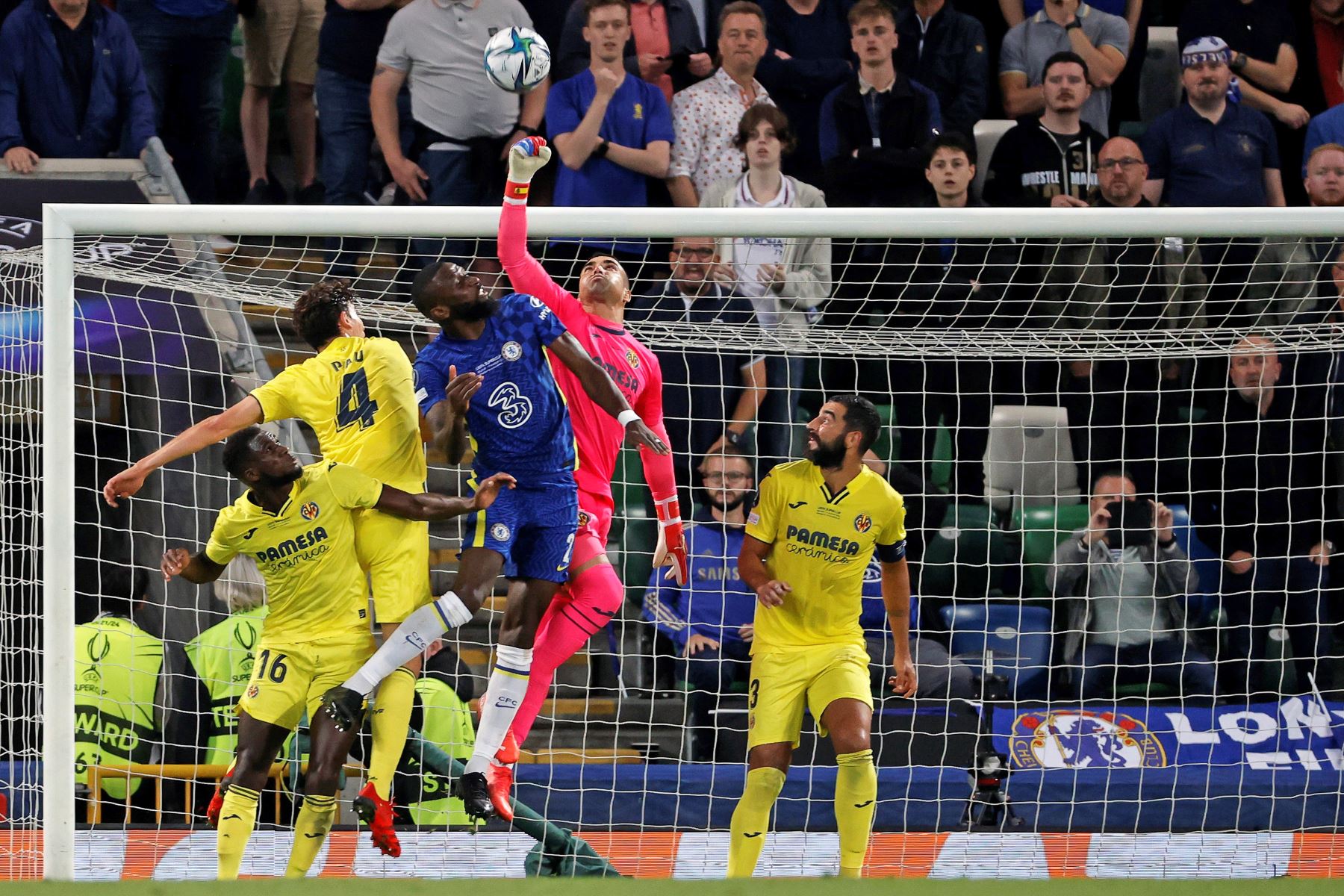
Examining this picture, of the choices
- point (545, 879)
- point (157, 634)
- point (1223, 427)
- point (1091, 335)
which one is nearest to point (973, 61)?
point (1091, 335)

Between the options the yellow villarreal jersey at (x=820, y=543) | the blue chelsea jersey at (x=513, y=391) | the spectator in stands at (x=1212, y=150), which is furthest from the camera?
the spectator in stands at (x=1212, y=150)

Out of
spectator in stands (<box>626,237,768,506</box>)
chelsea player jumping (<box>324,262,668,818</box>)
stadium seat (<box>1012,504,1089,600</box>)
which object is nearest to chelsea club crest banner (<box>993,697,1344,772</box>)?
stadium seat (<box>1012,504,1089,600</box>)

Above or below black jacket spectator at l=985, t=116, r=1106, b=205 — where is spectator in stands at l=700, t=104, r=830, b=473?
below

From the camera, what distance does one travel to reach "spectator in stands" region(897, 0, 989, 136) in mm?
9586

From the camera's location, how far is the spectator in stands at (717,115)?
29.7ft

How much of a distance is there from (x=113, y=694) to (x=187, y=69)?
12.3 ft

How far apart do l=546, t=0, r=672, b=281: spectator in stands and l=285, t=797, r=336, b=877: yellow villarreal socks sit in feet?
11.8

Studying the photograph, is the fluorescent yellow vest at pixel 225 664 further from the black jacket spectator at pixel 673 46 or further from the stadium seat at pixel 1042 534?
the stadium seat at pixel 1042 534

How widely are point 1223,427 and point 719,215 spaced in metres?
3.84

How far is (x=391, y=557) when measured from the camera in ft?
21.4

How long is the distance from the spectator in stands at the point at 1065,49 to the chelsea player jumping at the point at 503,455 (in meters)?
4.58

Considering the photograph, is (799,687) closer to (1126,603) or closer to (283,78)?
(1126,603)

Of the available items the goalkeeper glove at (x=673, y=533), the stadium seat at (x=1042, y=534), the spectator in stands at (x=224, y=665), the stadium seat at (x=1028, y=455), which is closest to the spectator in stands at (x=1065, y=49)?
the stadium seat at (x=1028, y=455)

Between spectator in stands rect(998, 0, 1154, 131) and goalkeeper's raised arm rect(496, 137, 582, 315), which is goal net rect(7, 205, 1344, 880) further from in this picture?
spectator in stands rect(998, 0, 1154, 131)
